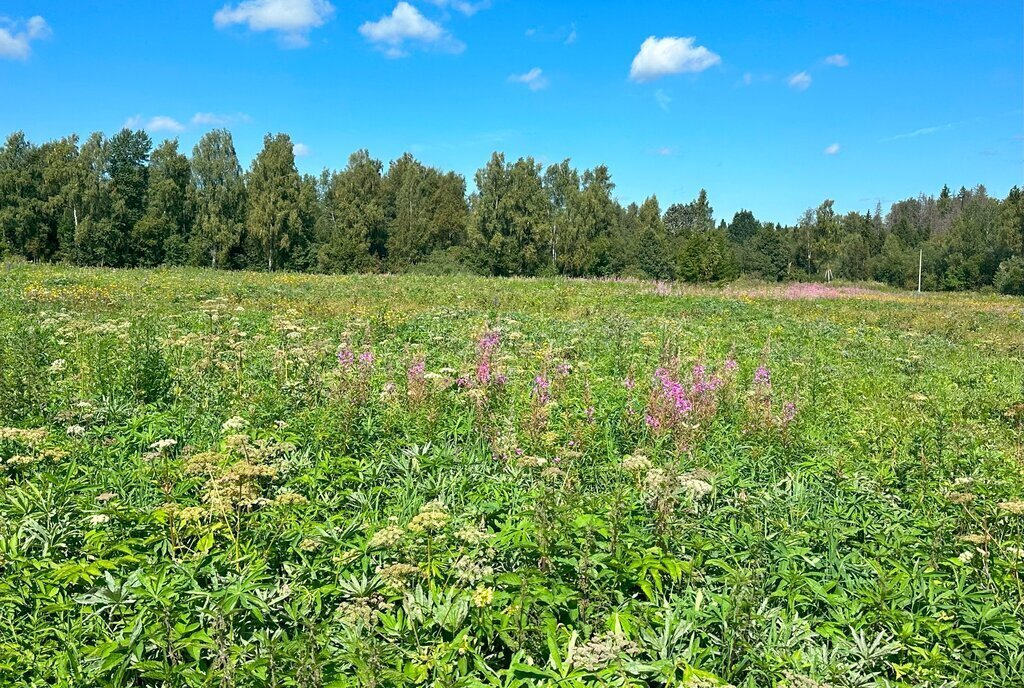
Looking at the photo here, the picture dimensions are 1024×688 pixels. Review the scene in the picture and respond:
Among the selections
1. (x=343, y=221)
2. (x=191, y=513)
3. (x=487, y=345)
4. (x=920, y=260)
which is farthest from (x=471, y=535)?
(x=920, y=260)

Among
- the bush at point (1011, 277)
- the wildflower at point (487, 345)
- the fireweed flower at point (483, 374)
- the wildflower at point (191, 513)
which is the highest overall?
the bush at point (1011, 277)

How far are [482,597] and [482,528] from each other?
862 mm

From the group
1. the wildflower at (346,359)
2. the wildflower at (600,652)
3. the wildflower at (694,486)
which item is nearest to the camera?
the wildflower at (600,652)

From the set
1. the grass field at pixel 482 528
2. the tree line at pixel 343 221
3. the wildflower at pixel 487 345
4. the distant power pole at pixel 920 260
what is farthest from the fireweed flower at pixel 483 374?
the distant power pole at pixel 920 260

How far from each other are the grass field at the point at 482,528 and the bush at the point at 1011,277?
174 ft

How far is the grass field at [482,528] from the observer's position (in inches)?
104

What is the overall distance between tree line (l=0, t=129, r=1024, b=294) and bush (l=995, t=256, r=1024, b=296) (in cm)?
10

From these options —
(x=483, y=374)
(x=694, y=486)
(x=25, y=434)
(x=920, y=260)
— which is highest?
(x=920, y=260)

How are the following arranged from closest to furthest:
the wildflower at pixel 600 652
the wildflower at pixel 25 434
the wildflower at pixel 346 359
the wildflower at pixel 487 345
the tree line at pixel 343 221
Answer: the wildflower at pixel 600 652 < the wildflower at pixel 25 434 < the wildflower at pixel 346 359 < the wildflower at pixel 487 345 < the tree line at pixel 343 221

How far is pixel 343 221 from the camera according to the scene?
162 ft

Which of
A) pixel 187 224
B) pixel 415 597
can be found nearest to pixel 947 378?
pixel 415 597

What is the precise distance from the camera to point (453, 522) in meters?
3.69

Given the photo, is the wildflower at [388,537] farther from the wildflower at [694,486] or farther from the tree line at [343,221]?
the tree line at [343,221]

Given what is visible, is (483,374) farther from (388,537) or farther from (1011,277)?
(1011,277)
